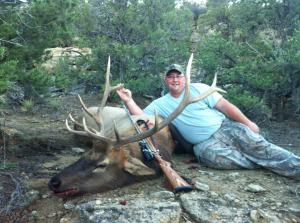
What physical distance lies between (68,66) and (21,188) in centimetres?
501

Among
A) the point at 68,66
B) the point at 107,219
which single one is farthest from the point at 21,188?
the point at 68,66

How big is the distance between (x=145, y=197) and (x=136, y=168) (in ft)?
1.55

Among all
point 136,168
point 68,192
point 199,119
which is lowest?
point 68,192

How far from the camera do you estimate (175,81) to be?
5.98 metres

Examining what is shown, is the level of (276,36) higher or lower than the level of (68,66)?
higher

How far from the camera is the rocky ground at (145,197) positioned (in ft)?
14.5

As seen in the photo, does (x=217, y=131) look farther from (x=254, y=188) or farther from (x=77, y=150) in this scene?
(x=77, y=150)

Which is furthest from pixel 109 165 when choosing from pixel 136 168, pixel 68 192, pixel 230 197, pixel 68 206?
pixel 230 197

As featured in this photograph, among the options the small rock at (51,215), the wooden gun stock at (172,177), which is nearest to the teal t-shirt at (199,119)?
the wooden gun stock at (172,177)

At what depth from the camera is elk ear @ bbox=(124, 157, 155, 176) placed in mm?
5148

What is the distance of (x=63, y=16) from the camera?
6066mm

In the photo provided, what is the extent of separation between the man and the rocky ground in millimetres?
146

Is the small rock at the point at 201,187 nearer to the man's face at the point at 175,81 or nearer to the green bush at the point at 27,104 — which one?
the man's face at the point at 175,81

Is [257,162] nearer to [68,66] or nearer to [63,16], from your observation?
[63,16]
